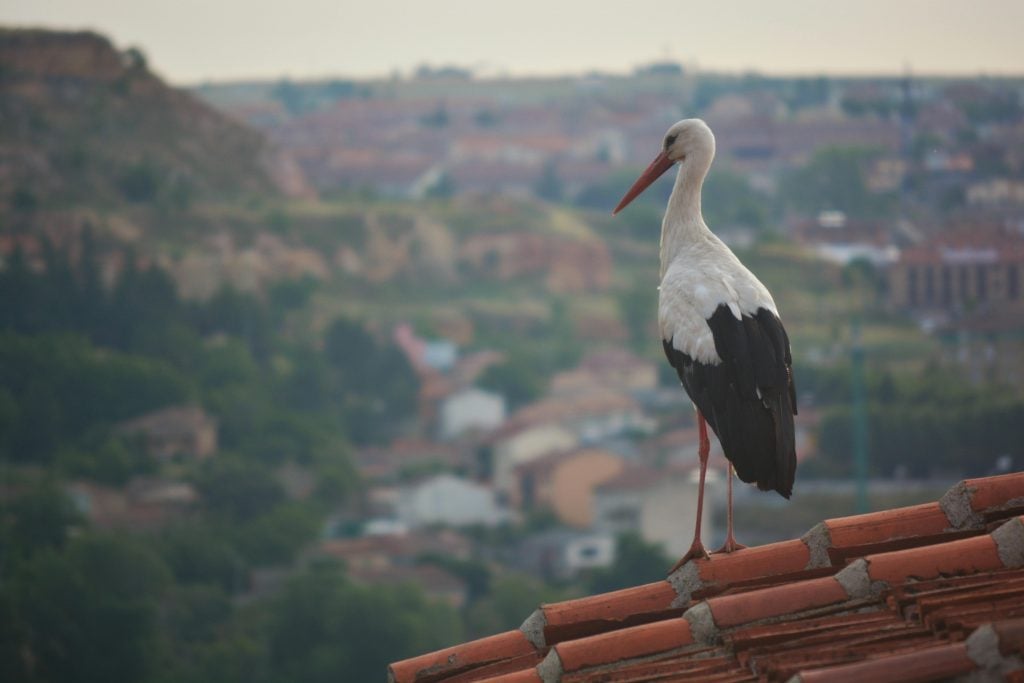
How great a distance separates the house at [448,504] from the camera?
195 feet

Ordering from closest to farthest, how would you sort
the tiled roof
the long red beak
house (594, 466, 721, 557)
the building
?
the tiled roof, the long red beak, house (594, 466, 721, 557), the building

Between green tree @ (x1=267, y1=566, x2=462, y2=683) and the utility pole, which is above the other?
the utility pole

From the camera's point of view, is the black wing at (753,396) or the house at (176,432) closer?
the black wing at (753,396)

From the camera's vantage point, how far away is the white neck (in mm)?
6980

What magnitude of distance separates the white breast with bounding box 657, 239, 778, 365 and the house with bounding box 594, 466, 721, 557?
125 ft

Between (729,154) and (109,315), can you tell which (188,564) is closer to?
(109,315)

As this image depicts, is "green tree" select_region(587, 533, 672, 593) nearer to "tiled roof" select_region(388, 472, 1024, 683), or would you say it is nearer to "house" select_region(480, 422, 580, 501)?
"house" select_region(480, 422, 580, 501)

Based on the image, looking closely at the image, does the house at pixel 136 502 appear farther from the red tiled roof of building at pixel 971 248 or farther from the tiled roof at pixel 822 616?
the tiled roof at pixel 822 616

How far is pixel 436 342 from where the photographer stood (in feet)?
279

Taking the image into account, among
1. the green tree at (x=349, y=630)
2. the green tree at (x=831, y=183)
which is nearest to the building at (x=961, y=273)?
the green tree at (x=349, y=630)

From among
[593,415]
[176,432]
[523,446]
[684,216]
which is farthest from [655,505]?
[684,216]

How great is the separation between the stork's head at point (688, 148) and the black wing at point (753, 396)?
1.04m

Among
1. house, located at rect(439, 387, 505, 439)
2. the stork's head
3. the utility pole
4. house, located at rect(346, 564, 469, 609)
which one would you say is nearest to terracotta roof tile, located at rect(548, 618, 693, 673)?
the stork's head

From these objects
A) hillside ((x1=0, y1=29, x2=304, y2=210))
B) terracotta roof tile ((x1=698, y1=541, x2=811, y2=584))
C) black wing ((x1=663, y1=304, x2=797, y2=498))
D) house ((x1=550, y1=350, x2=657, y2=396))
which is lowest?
house ((x1=550, y1=350, x2=657, y2=396))
